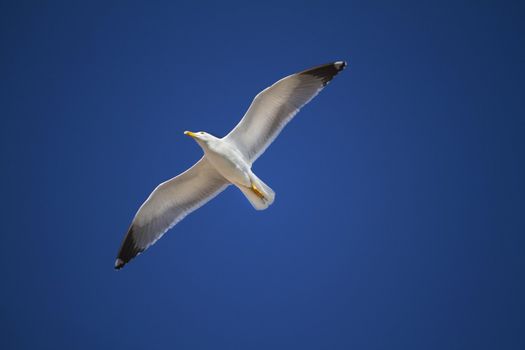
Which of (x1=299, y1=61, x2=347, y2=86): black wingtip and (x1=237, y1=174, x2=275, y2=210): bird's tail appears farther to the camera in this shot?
(x1=237, y1=174, x2=275, y2=210): bird's tail

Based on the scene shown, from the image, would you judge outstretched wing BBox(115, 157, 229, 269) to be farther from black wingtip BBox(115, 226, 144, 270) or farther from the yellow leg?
the yellow leg

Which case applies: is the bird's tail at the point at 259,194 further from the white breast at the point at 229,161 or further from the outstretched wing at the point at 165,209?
the outstretched wing at the point at 165,209

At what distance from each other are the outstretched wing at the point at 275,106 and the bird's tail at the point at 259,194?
1.06 feet

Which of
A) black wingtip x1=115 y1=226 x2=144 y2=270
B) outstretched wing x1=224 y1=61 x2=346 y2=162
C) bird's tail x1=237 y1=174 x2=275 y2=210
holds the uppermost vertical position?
outstretched wing x1=224 y1=61 x2=346 y2=162

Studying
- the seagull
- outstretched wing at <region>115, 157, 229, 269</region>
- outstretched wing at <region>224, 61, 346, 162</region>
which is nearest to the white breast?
the seagull

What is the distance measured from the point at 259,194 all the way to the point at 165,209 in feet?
4.01

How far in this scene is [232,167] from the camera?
6.15 m

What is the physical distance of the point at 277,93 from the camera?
20.1 feet

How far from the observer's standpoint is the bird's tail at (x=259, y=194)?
616cm

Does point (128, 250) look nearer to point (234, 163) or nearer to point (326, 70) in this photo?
point (234, 163)

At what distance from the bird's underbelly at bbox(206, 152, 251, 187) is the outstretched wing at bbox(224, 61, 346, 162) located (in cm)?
24

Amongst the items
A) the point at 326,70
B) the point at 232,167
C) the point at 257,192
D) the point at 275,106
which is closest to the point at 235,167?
the point at 232,167

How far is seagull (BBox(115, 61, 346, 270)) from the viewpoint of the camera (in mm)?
6098

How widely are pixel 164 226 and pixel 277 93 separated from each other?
2036 millimetres
